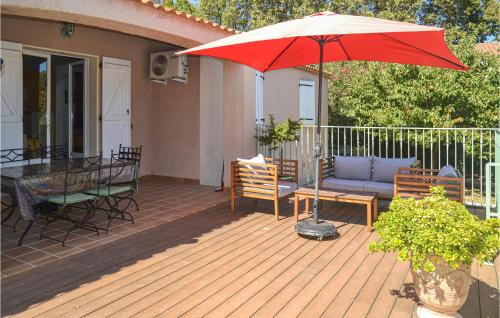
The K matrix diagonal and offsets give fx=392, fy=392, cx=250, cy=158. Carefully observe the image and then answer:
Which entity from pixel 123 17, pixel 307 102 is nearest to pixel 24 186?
pixel 123 17

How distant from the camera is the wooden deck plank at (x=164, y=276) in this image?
2877 mm

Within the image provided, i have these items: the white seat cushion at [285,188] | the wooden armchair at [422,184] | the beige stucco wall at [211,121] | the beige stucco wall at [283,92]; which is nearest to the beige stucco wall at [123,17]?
the beige stucco wall at [211,121]

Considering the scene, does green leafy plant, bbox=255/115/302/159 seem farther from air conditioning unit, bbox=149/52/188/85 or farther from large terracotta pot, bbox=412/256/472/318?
large terracotta pot, bbox=412/256/472/318

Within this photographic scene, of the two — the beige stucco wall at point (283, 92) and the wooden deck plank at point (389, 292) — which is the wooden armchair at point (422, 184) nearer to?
the wooden deck plank at point (389, 292)

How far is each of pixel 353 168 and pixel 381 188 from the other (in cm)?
79

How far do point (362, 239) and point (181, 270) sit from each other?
2.20 m

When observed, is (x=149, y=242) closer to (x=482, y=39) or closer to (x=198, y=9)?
(x=482, y=39)

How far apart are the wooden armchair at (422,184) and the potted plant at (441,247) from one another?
214 cm

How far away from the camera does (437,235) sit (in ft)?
7.87

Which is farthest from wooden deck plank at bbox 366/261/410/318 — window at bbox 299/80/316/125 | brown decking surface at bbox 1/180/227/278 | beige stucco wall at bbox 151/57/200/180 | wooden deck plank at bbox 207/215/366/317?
window at bbox 299/80/316/125

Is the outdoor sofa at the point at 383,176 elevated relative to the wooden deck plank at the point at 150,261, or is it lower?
elevated

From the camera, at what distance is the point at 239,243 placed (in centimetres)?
443

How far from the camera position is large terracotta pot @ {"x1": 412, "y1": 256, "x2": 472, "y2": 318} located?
2.46 meters

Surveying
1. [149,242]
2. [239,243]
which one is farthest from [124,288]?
[239,243]
